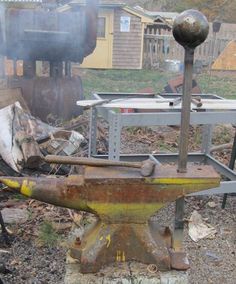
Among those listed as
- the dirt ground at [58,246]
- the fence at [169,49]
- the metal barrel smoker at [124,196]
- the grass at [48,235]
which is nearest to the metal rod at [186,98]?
the metal barrel smoker at [124,196]

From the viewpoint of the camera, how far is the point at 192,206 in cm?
465

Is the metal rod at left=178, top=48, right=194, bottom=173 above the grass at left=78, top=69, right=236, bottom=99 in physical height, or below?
above

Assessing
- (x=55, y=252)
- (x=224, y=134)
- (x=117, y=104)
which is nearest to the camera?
(x=55, y=252)

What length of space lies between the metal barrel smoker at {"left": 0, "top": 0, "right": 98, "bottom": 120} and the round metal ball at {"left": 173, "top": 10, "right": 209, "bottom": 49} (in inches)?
206

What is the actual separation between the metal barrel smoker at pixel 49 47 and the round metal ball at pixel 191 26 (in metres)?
5.22

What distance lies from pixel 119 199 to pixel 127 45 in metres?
17.1

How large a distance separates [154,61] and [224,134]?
473 inches

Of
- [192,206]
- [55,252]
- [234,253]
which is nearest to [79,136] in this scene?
[192,206]

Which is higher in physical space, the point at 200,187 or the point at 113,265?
the point at 200,187

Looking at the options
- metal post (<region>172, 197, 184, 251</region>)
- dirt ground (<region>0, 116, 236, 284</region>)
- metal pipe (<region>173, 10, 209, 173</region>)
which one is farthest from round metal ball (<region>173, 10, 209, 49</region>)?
dirt ground (<region>0, 116, 236, 284</region>)

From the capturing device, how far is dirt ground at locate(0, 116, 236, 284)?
3336mm

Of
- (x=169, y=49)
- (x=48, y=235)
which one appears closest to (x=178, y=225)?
(x=48, y=235)

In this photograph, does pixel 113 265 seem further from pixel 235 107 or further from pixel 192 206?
pixel 192 206

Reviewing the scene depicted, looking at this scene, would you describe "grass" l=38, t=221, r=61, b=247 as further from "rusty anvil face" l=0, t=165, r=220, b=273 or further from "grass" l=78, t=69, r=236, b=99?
"grass" l=78, t=69, r=236, b=99
